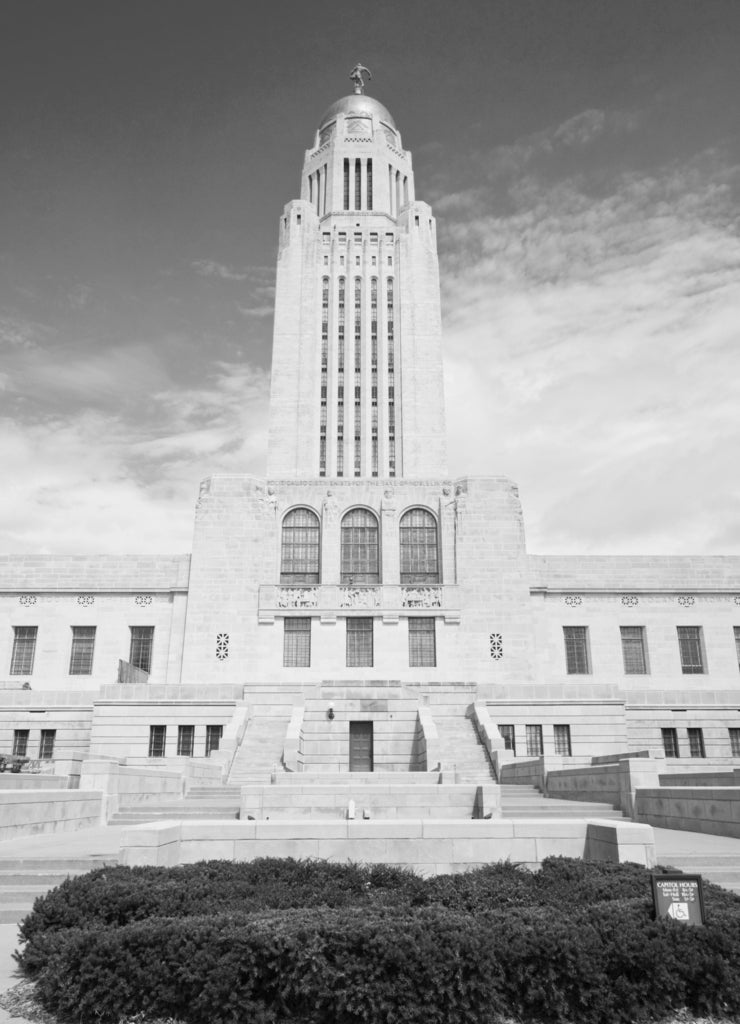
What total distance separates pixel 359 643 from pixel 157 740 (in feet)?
34.5

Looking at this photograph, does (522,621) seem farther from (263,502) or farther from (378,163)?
(378,163)

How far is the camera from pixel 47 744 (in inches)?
1390

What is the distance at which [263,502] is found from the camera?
1612 inches

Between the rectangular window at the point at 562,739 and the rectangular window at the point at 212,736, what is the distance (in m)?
14.7

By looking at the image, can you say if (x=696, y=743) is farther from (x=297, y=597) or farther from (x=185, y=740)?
(x=185, y=740)

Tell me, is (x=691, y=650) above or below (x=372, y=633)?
below

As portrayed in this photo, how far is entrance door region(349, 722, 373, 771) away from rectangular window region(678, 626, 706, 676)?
17.9 meters

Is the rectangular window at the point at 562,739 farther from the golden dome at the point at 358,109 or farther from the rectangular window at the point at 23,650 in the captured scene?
the golden dome at the point at 358,109

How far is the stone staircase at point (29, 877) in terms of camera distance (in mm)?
11070

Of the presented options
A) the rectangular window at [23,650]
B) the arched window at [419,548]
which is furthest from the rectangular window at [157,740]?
the arched window at [419,548]

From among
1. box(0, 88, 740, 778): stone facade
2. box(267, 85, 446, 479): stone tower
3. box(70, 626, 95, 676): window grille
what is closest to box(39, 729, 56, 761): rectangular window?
box(0, 88, 740, 778): stone facade

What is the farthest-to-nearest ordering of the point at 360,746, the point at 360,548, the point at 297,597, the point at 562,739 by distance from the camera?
the point at 360,548 → the point at 297,597 → the point at 562,739 → the point at 360,746

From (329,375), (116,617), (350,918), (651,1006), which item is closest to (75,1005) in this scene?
(350,918)

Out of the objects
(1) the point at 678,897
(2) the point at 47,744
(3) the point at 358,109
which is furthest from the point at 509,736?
(3) the point at 358,109
